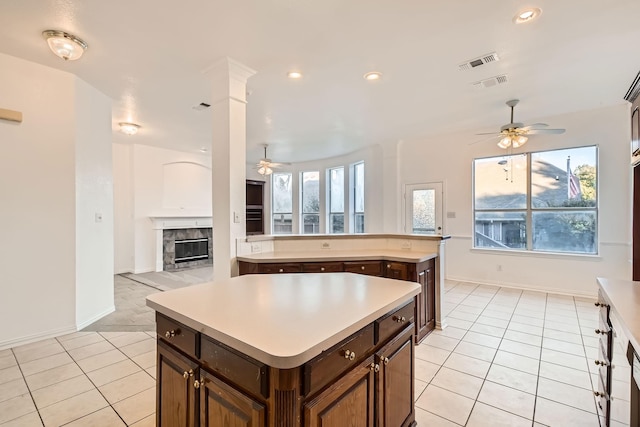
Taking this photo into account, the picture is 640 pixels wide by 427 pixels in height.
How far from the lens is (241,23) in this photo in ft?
7.76

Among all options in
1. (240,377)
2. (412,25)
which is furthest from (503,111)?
(240,377)

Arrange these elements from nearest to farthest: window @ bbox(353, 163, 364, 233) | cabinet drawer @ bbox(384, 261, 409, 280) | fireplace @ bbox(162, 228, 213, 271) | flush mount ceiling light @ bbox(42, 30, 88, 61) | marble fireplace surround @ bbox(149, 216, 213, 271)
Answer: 1. flush mount ceiling light @ bbox(42, 30, 88, 61)
2. cabinet drawer @ bbox(384, 261, 409, 280)
3. marble fireplace surround @ bbox(149, 216, 213, 271)
4. fireplace @ bbox(162, 228, 213, 271)
5. window @ bbox(353, 163, 364, 233)

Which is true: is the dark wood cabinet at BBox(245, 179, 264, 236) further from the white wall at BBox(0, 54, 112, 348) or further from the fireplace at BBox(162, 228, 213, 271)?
the white wall at BBox(0, 54, 112, 348)

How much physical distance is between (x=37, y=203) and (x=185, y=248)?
14.0ft

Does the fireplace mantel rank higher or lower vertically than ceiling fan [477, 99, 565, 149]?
lower

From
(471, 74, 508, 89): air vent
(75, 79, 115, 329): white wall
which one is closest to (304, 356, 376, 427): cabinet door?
(471, 74, 508, 89): air vent

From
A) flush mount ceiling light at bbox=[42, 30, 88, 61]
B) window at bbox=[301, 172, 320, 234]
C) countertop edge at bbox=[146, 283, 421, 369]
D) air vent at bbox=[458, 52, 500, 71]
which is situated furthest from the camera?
window at bbox=[301, 172, 320, 234]

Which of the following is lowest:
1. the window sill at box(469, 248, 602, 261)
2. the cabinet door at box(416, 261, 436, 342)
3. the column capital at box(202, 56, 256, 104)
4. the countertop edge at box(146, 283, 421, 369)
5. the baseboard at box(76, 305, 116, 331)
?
the baseboard at box(76, 305, 116, 331)

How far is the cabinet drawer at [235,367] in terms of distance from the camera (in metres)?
0.96

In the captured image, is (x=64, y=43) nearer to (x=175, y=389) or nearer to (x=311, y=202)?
(x=175, y=389)

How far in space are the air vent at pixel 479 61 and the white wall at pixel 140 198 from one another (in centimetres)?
640

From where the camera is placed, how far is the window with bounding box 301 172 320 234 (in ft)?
29.0

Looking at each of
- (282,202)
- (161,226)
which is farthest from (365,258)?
(282,202)

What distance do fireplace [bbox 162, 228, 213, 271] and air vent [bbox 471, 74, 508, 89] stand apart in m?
6.65
